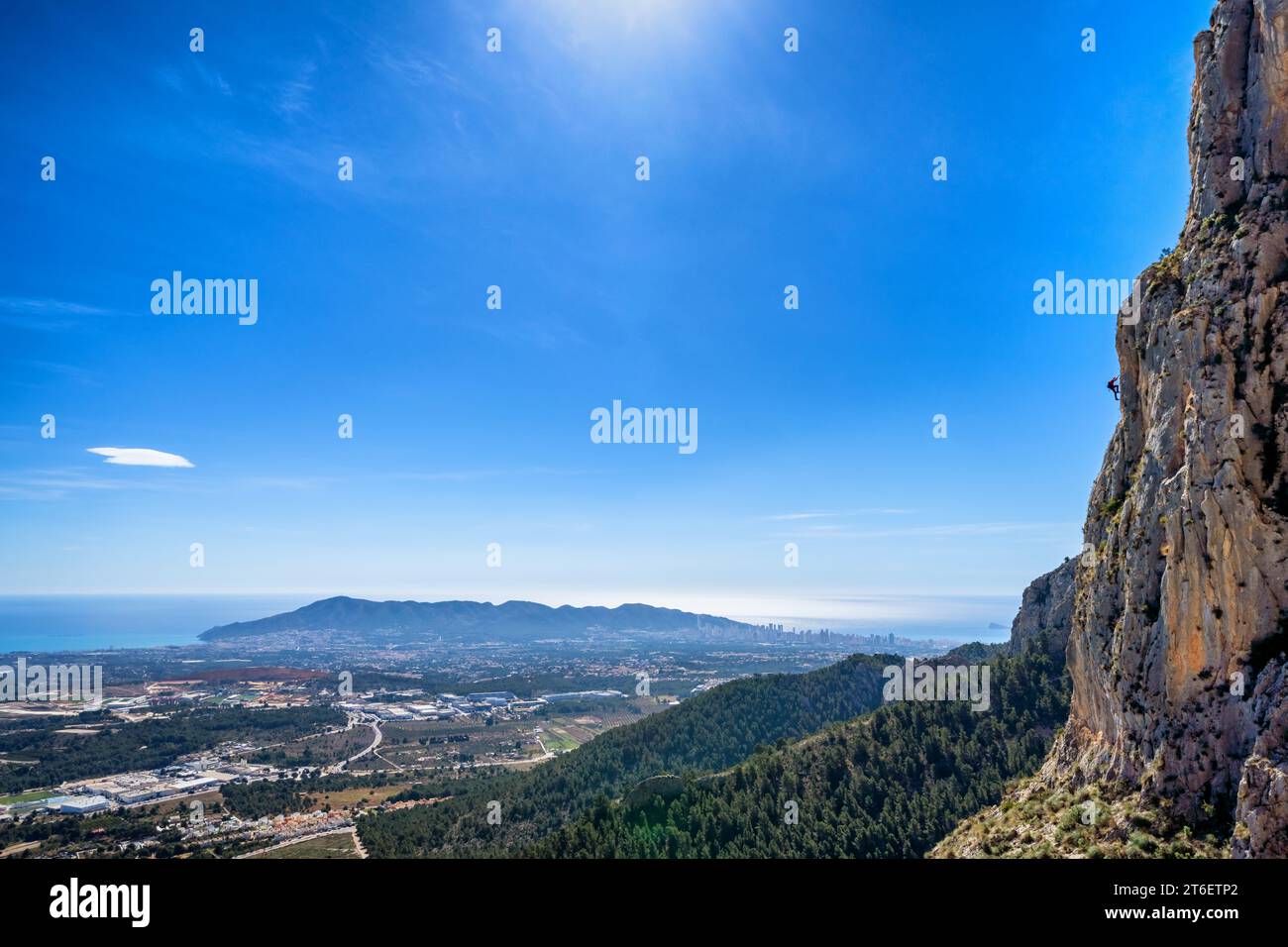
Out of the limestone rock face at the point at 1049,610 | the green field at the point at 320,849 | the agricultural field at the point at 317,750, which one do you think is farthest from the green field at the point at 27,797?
the limestone rock face at the point at 1049,610

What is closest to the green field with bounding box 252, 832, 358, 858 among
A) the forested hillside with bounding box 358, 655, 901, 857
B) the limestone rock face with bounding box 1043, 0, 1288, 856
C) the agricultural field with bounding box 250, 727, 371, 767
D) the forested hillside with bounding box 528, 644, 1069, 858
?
the forested hillside with bounding box 358, 655, 901, 857

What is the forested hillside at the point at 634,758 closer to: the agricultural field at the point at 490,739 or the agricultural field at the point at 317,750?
the agricultural field at the point at 490,739

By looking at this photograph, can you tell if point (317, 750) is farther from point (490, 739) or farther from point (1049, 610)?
point (1049, 610)

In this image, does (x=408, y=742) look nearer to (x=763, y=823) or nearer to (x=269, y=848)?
(x=269, y=848)

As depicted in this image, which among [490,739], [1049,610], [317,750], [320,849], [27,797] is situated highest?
[1049,610]

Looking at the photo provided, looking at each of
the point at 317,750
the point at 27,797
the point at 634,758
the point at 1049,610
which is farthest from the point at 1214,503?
the point at 317,750
